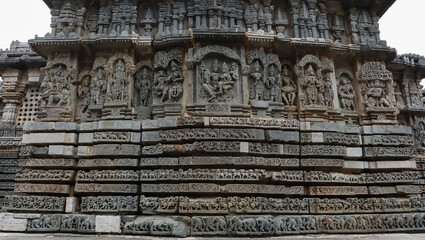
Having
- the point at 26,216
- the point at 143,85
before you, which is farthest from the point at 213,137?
the point at 26,216

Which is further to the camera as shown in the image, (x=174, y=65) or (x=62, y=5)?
(x=62, y=5)

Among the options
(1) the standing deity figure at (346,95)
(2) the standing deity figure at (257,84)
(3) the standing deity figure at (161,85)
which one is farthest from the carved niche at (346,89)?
(3) the standing deity figure at (161,85)

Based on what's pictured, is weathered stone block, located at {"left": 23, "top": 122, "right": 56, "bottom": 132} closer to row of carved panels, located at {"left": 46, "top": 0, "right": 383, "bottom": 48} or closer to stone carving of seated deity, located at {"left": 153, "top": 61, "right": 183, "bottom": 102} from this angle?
row of carved panels, located at {"left": 46, "top": 0, "right": 383, "bottom": 48}

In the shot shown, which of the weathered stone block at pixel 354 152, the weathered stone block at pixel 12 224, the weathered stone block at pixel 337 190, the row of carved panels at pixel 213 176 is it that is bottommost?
the weathered stone block at pixel 12 224

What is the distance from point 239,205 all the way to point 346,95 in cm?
440

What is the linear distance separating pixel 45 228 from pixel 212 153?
4.17 m

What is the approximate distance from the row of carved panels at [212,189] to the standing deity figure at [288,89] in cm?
228

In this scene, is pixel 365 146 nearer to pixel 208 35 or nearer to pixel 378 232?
pixel 378 232

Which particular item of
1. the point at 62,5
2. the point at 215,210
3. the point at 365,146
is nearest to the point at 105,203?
the point at 215,210

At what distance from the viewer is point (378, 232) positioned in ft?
21.5

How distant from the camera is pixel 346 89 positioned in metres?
7.89

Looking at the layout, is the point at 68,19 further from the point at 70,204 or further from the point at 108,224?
the point at 108,224

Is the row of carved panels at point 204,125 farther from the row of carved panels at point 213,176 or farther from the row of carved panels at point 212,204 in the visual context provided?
the row of carved panels at point 212,204

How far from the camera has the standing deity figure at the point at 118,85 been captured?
7.21 meters
